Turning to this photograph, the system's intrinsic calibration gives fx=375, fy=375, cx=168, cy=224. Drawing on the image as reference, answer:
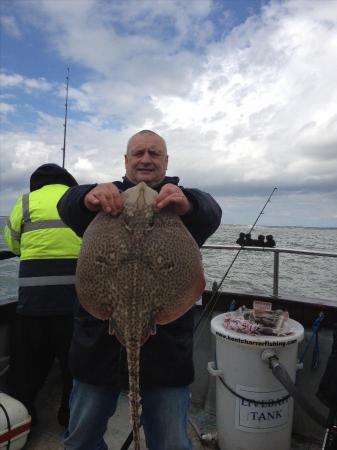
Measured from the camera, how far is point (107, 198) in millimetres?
1810

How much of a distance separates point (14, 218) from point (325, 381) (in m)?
3.02

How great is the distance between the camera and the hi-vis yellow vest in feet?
11.4

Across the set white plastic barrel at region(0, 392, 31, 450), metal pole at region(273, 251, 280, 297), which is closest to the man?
white plastic barrel at region(0, 392, 31, 450)

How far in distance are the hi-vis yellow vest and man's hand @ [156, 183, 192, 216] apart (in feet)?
6.06

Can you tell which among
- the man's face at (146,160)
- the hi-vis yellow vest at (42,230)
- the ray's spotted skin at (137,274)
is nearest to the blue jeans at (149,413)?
the ray's spotted skin at (137,274)

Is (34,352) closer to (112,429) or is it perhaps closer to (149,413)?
(112,429)

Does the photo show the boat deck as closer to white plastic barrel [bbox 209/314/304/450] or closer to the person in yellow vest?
the person in yellow vest

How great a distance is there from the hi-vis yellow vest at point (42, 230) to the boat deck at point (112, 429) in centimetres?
172

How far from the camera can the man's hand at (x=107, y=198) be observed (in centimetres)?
180

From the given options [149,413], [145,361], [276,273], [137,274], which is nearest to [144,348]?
[145,361]

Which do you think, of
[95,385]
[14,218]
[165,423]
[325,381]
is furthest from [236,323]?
[14,218]

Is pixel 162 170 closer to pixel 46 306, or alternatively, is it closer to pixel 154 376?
pixel 154 376

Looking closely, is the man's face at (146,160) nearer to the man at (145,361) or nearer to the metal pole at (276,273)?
the man at (145,361)

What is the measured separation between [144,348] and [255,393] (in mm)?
1530
